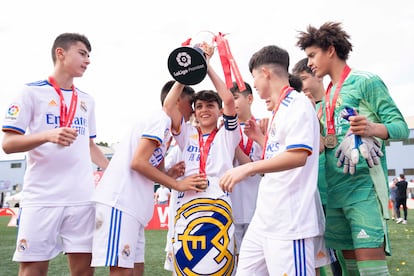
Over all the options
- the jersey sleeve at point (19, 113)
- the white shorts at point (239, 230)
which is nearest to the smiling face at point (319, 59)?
the white shorts at point (239, 230)

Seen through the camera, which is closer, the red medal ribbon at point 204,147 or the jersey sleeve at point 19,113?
the jersey sleeve at point 19,113

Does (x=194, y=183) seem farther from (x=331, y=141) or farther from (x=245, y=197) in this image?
(x=331, y=141)

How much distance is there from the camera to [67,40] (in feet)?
11.5

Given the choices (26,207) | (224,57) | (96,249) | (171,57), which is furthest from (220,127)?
(26,207)

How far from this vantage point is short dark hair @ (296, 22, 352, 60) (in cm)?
308

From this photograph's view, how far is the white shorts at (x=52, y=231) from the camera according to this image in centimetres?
298

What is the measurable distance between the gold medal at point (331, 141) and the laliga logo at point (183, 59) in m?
1.21

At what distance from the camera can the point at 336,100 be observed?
3041mm

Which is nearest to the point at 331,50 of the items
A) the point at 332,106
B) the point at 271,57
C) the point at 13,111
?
the point at 332,106

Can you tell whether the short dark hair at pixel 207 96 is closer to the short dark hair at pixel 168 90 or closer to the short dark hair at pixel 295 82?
the short dark hair at pixel 168 90

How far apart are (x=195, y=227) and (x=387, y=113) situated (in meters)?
1.66

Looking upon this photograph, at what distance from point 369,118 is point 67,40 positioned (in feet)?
8.44

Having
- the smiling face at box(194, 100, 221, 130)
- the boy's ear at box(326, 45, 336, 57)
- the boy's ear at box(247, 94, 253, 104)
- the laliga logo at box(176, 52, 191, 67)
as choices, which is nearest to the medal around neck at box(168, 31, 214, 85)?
the laliga logo at box(176, 52, 191, 67)

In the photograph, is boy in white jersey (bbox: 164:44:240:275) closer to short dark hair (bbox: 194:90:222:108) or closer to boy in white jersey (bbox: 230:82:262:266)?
short dark hair (bbox: 194:90:222:108)
